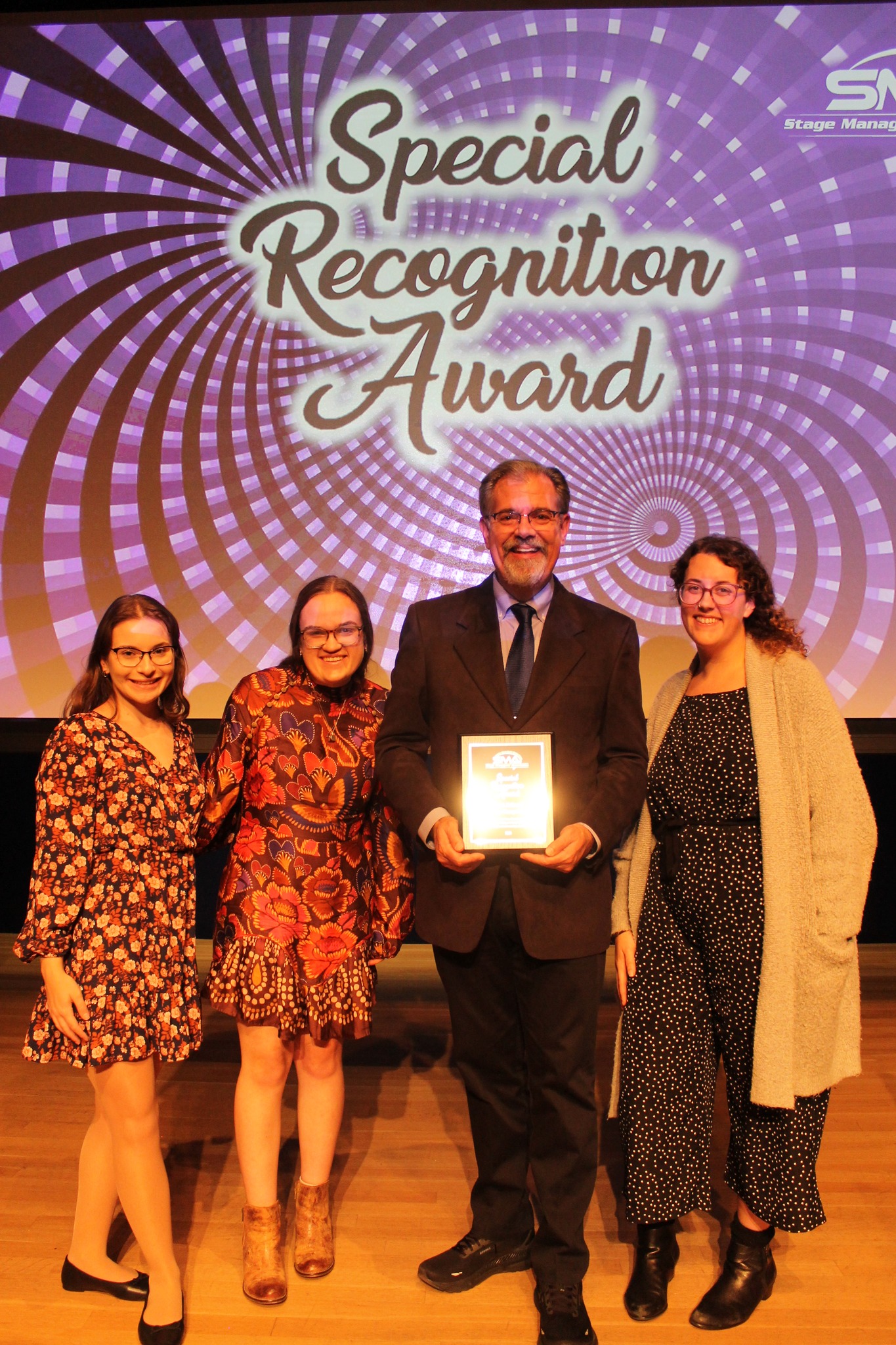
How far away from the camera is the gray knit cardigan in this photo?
1891mm

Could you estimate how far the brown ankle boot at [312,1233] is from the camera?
2.10 meters

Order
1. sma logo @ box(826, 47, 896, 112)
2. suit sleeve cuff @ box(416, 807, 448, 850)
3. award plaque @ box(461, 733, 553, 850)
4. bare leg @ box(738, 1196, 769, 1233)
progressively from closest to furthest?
award plaque @ box(461, 733, 553, 850) < suit sleeve cuff @ box(416, 807, 448, 850) < bare leg @ box(738, 1196, 769, 1233) < sma logo @ box(826, 47, 896, 112)

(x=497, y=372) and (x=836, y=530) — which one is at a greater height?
(x=497, y=372)

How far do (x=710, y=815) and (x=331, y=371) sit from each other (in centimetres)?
224

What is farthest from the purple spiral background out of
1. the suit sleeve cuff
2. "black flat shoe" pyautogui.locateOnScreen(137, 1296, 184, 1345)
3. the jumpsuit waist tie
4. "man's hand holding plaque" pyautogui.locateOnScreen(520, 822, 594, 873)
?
"black flat shoe" pyautogui.locateOnScreen(137, 1296, 184, 1345)

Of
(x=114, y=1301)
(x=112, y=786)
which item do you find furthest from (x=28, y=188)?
(x=114, y=1301)

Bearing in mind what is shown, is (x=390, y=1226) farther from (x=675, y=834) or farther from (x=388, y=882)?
(x=675, y=834)

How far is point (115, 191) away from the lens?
352cm

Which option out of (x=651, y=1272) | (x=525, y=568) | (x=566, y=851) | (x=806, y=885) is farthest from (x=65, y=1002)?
(x=806, y=885)

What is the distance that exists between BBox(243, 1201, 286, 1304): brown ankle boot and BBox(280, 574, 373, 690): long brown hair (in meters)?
1.16

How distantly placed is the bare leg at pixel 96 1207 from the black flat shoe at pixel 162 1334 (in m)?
0.18

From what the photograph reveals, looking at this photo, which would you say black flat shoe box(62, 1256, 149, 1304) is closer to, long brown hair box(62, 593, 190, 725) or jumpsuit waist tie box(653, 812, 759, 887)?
long brown hair box(62, 593, 190, 725)

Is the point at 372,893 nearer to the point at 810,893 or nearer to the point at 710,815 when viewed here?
the point at 710,815

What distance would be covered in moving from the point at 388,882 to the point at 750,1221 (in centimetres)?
104
